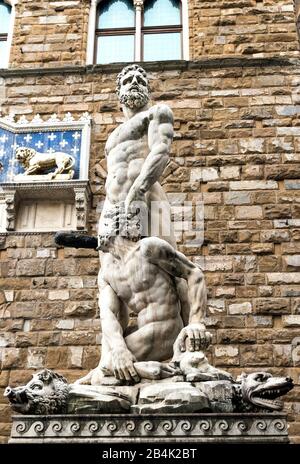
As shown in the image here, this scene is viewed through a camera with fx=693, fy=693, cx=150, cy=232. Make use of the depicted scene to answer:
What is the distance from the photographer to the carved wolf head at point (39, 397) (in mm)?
3867

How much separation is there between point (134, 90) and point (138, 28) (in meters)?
4.96

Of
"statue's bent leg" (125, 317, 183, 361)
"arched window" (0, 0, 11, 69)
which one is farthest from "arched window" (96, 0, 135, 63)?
"statue's bent leg" (125, 317, 183, 361)

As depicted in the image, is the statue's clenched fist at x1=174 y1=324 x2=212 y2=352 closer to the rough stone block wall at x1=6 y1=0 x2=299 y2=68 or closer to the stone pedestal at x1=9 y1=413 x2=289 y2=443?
the stone pedestal at x1=9 y1=413 x2=289 y2=443

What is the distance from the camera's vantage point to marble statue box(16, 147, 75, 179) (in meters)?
8.11

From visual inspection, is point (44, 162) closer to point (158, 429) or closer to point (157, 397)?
point (157, 397)

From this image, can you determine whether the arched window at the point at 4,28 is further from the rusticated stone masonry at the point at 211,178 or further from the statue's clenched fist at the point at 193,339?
the statue's clenched fist at the point at 193,339

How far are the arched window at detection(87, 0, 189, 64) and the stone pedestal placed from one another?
21.4ft

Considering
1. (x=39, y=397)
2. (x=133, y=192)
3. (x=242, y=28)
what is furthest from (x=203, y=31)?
(x=39, y=397)

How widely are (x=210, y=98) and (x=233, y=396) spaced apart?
5457 millimetres

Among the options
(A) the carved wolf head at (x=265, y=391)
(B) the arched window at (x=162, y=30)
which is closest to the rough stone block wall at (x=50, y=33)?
(B) the arched window at (x=162, y=30)

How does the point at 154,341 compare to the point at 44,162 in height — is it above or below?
below

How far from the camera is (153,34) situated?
980 cm

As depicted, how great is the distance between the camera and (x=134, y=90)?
5223 mm

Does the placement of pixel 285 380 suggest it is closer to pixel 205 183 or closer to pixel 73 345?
pixel 73 345
